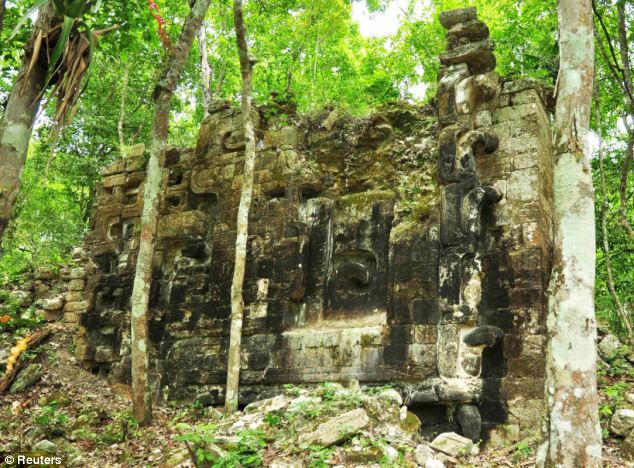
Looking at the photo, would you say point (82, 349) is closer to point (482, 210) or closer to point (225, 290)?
point (225, 290)

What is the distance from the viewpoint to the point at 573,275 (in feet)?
15.1

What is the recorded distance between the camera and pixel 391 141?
903 centimetres

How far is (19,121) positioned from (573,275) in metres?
4.62

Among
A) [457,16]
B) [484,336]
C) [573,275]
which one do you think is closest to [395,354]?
[484,336]

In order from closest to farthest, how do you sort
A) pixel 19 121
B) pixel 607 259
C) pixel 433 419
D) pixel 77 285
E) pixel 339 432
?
pixel 19 121, pixel 339 432, pixel 433 419, pixel 607 259, pixel 77 285

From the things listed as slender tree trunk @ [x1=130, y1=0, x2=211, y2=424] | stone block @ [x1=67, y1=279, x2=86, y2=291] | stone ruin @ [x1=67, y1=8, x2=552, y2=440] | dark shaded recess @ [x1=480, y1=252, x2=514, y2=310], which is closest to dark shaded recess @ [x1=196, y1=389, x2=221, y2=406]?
stone ruin @ [x1=67, y1=8, x2=552, y2=440]

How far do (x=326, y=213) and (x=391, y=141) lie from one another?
54.2 inches

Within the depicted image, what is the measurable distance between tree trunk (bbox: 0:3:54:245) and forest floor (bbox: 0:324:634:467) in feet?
7.80

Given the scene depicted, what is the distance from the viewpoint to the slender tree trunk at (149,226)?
7.99m

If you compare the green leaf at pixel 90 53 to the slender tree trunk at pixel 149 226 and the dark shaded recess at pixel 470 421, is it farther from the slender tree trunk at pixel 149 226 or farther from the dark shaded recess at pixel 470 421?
the dark shaded recess at pixel 470 421

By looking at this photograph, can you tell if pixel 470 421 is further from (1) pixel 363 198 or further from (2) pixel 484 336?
(1) pixel 363 198

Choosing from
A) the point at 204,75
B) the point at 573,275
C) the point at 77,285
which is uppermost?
the point at 204,75

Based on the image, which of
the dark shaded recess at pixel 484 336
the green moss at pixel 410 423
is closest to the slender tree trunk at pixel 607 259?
the dark shaded recess at pixel 484 336

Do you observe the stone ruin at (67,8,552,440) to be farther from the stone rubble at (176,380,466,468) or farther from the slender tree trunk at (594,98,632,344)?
the slender tree trunk at (594,98,632,344)
